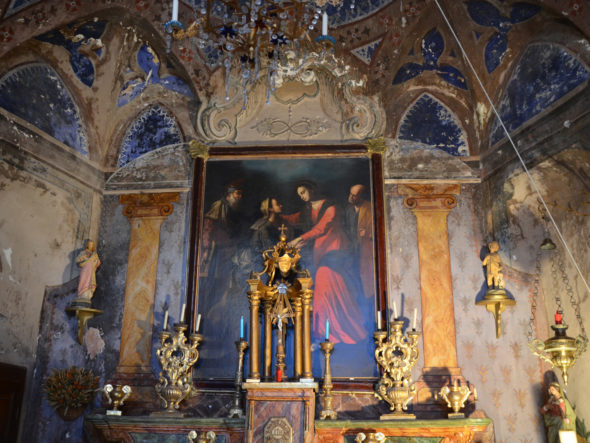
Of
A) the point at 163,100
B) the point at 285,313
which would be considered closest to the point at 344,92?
the point at 163,100

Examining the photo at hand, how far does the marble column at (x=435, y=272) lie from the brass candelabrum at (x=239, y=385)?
229 centimetres

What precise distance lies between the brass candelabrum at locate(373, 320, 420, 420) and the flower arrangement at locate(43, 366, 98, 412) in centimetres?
366

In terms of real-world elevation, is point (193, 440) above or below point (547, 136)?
below

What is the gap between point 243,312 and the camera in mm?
8391

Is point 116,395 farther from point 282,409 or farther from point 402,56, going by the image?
point 402,56

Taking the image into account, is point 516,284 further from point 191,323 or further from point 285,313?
point 191,323

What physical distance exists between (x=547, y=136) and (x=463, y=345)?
109 inches

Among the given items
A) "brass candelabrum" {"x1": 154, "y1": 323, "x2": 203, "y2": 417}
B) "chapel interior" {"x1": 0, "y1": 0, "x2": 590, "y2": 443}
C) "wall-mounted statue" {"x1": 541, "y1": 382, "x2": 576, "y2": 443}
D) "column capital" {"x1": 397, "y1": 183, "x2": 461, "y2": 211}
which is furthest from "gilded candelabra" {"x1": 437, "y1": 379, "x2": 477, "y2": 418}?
"brass candelabrum" {"x1": 154, "y1": 323, "x2": 203, "y2": 417}

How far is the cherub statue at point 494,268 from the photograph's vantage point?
8.12m

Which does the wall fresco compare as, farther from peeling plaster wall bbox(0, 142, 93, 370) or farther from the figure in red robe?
peeling plaster wall bbox(0, 142, 93, 370)

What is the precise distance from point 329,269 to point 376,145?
74.8 inches

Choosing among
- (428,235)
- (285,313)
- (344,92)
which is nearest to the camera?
(285,313)

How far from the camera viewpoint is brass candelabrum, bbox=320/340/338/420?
748 centimetres

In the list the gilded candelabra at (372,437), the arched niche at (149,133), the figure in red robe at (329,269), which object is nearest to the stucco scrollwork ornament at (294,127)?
the figure in red robe at (329,269)
